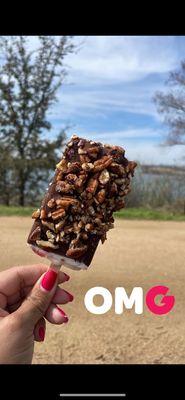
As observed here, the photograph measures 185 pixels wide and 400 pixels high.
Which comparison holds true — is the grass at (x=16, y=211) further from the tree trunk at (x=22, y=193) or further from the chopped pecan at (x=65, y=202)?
the chopped pecan at (x=65, y=202)

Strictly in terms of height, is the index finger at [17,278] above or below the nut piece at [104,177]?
below

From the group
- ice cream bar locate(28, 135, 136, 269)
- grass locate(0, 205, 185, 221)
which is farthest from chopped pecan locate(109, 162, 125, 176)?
grass locate(0, 205, 185, 221)

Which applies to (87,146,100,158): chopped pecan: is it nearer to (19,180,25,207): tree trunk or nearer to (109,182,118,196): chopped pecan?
(109,182,118,196): chopped pecan

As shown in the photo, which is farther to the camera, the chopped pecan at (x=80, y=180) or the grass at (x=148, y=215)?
the grass at (x=148, y=215)

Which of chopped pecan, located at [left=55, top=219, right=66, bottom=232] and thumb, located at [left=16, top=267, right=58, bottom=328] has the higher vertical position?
chopped pecan, located at [left=55, top=219, right=66, bottom=232]
